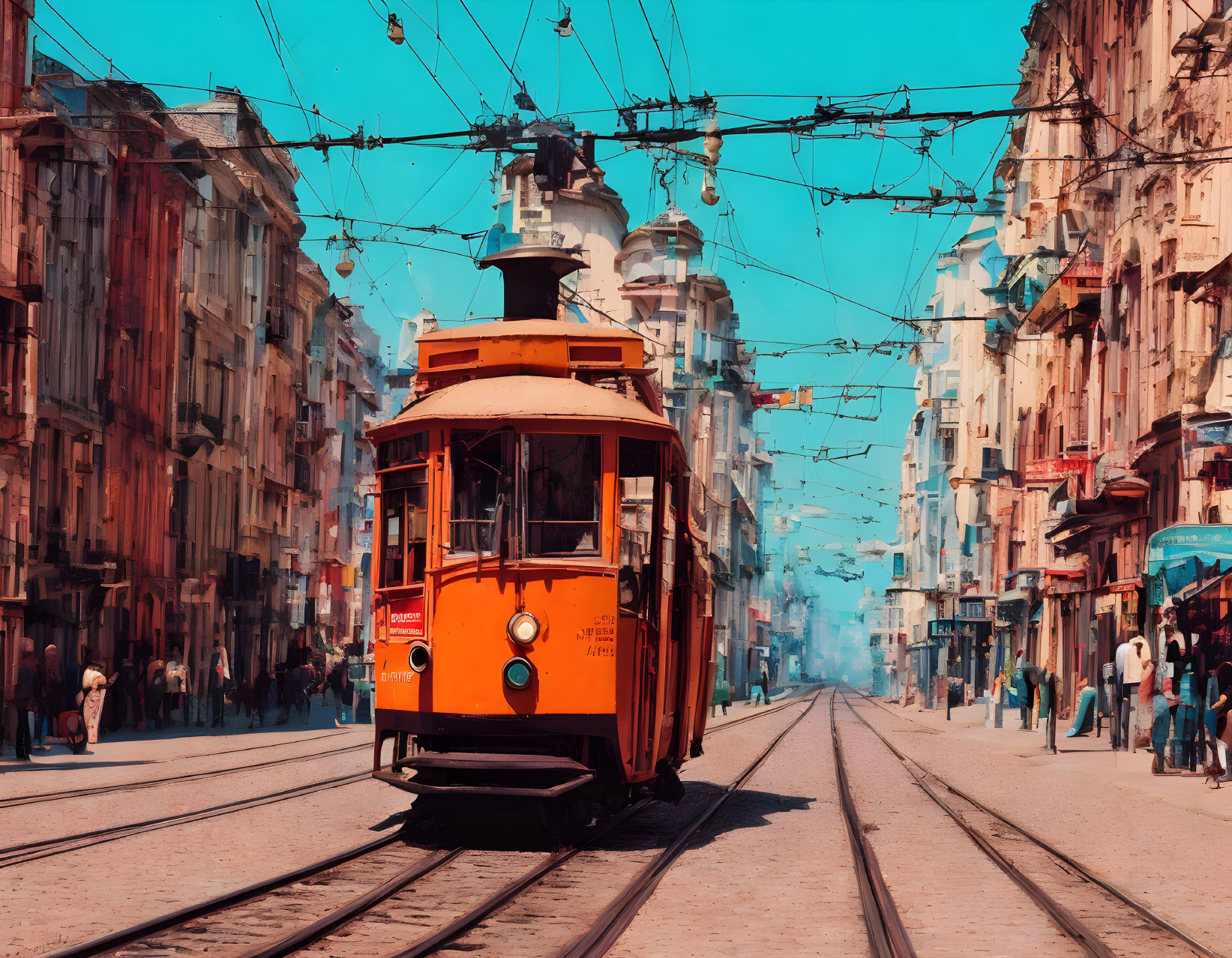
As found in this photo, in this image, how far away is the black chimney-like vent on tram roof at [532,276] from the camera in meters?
17.7

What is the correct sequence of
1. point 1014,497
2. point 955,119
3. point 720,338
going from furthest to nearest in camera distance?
point 720,338 < point 1014,497 < point 955,119

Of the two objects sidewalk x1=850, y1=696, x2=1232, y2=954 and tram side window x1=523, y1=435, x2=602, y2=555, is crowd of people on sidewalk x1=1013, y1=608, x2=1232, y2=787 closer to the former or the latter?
sidewalk x1=850, y1=696, x2=1232, y2=954

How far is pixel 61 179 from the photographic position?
33.7 m

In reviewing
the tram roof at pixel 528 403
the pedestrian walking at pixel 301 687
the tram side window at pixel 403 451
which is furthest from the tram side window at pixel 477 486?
the pedestrian walking at pixel 301 687

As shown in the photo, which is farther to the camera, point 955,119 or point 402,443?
point 955,119

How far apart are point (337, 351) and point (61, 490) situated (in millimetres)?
42379

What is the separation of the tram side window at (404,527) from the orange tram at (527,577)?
2cm

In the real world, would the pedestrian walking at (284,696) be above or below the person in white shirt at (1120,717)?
below

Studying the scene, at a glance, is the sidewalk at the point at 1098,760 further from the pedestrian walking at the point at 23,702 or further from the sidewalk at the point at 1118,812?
the pedestrian walking at the point at 23,702

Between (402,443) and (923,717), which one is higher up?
(402,443)

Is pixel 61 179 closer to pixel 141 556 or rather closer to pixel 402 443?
pixel 141 556

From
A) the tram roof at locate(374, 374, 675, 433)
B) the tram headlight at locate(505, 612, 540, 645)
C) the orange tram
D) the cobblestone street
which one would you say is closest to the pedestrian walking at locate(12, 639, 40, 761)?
the cobblestone street

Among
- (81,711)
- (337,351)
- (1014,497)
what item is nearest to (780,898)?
(81,711)

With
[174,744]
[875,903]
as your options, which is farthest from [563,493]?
[174,744]
